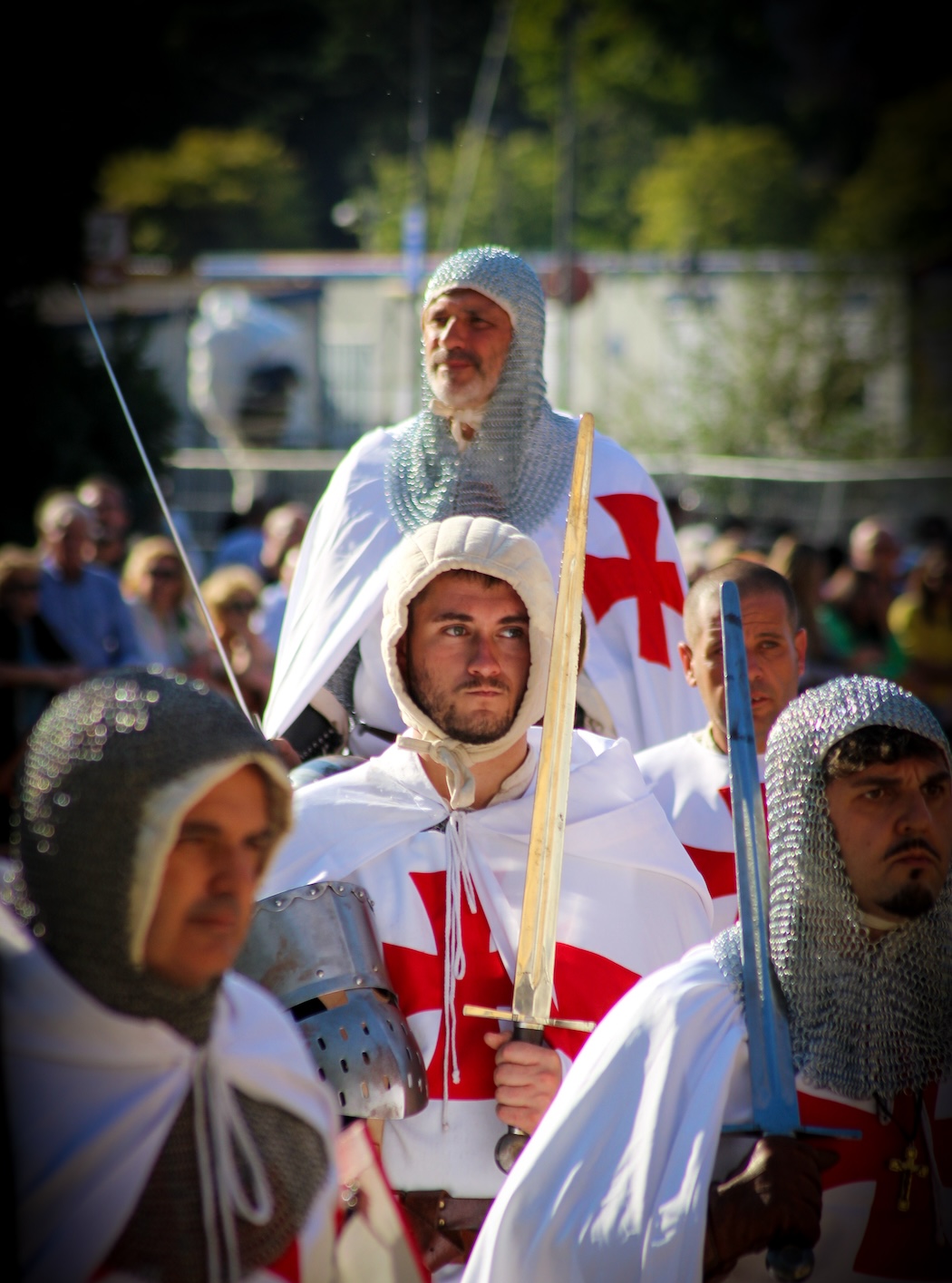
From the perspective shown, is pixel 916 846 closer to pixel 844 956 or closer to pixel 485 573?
pixel 844 956

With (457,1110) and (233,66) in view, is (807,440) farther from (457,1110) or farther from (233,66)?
(457,1110)

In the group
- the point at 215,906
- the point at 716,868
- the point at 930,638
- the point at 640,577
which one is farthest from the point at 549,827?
the point at 930,638

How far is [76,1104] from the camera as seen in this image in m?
1.80

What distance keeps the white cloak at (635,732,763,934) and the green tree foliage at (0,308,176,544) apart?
9.02 metres

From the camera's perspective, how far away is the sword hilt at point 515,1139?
270 centimetres

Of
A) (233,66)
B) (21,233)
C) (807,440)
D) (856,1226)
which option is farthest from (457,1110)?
(233,66)

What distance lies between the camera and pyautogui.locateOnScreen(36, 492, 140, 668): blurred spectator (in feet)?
22.7

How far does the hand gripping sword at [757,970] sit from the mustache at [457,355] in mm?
1712

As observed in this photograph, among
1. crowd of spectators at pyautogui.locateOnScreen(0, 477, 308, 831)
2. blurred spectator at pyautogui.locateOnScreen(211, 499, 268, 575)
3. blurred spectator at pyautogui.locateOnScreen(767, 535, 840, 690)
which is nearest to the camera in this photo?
crowd of spectators at pyautogui.locateOnScreen(0, 477, 308, 831)

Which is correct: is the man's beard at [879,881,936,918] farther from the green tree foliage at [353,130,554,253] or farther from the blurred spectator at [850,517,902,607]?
the green tree foliage at [353,130,554,253]

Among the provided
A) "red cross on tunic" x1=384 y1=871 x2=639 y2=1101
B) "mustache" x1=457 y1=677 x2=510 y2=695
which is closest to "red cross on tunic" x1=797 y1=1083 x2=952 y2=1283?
"red cross on tunic" x1=384 y1=871 x2=639 y2=1101

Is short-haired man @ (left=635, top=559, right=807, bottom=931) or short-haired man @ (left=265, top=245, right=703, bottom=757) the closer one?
short-haired man @ (left=635, top=559, right=807, bottom=931)

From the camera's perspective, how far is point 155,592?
23.9 ft

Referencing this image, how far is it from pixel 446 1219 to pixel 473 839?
0.67m
